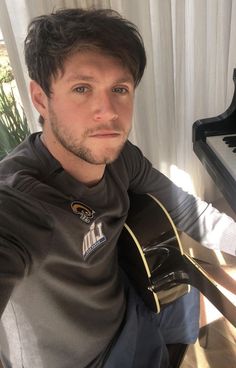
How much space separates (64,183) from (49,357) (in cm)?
41

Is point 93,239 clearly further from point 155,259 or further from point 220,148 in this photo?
point 220,148

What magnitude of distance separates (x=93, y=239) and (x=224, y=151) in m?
0.69

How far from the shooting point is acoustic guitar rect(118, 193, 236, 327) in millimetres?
936

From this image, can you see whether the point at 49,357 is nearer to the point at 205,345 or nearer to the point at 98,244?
the point at 98,244

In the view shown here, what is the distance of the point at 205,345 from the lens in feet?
4.20

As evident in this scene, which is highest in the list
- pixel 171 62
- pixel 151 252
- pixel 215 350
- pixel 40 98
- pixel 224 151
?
pixel 40 98

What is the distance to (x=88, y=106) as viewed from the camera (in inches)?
27.2

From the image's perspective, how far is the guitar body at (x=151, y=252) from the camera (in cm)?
94

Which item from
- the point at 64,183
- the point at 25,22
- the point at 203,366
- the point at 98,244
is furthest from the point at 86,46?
the point at 203,366

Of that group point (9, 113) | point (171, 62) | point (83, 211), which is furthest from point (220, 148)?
point (9, 113)

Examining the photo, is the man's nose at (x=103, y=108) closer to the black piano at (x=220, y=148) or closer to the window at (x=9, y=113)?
the black piano at (x=220, y=148)

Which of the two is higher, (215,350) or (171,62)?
(171,62)

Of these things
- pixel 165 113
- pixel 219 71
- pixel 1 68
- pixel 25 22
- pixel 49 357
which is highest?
pixel 25 22

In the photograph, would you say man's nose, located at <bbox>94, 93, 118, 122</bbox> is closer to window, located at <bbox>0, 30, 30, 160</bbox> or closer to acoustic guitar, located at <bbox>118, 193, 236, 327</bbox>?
acoustic guitar, located at <bbox>118, 193, 236, 327</bbox>
